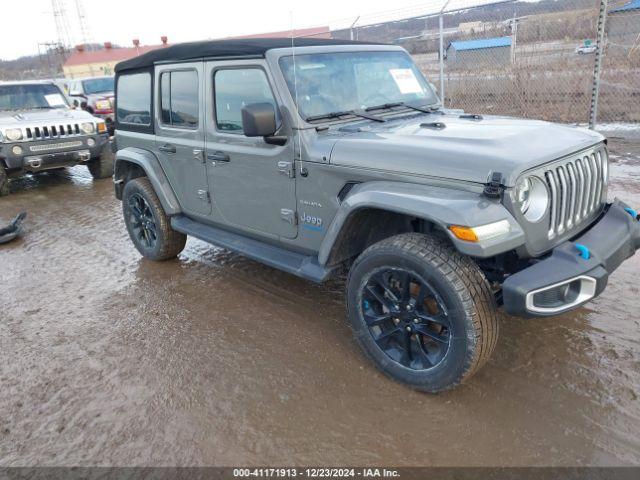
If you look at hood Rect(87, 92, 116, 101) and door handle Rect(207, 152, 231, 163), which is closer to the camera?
door handle Rect(207, 152, 231, 163)

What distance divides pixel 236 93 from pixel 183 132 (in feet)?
2.60

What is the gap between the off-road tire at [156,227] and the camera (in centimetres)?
483

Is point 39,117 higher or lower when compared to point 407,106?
lower

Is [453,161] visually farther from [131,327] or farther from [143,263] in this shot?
[143,263]

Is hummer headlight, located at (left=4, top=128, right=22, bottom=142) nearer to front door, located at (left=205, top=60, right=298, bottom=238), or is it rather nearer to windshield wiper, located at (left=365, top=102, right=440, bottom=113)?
front door, located at (left=205, top=60, right=298, bottom=238)

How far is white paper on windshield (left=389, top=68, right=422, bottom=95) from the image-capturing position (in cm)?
395

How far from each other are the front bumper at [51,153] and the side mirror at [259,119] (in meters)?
6.46

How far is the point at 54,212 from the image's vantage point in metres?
7.29

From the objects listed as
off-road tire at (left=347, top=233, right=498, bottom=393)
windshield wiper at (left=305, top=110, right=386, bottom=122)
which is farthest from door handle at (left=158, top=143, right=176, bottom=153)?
off-road tire at (left=347, top=233, right=498, bottom=393)

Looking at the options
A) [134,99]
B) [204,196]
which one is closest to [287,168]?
[204,196]

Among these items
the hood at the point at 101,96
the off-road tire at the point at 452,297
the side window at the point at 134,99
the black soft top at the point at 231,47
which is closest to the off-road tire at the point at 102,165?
the side window at the point at 134,99

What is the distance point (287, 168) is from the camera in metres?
3.35

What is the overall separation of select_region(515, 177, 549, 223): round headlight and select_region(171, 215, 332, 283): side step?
1.24m

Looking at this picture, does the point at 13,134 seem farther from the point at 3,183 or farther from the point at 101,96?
the point at 101,96
